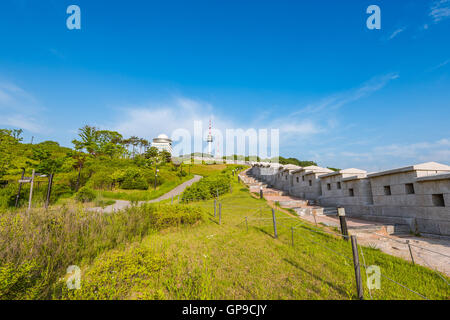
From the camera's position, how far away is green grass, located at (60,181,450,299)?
3.21m

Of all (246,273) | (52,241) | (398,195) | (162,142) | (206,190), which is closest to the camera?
(246,273)

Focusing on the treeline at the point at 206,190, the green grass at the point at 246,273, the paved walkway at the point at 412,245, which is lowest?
the green grass at the point at 246,273

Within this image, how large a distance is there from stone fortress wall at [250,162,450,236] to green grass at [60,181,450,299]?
3026mm

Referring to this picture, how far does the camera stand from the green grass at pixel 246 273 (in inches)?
126

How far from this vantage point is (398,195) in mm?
7203

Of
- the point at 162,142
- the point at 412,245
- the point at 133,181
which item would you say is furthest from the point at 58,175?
the point at 162,142

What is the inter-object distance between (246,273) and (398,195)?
288 inches

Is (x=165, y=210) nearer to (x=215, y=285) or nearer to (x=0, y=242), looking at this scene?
(x=0, y=242)

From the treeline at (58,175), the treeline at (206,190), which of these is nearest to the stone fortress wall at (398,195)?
the treeline at (206,190)

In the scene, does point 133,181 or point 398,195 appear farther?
point 133,181

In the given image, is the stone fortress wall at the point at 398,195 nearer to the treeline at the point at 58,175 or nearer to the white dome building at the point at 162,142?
the treeline at the point at 58,175

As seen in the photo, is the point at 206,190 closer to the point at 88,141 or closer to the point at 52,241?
the point at 52,241

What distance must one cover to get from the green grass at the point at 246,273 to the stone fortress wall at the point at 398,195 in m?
3.03
